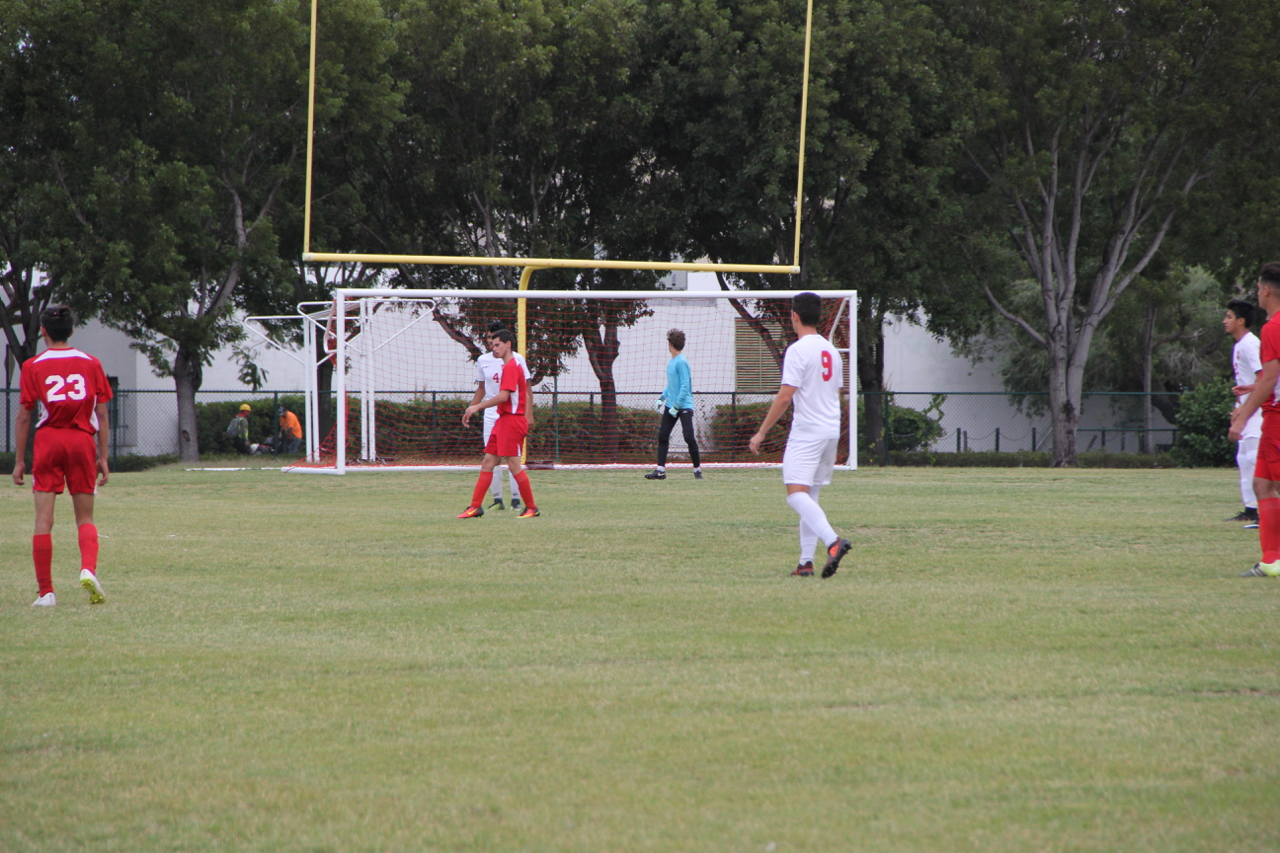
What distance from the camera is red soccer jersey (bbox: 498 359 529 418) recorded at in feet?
40.6

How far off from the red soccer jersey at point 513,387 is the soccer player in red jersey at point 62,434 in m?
5.08

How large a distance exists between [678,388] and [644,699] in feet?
Answer: 43.5

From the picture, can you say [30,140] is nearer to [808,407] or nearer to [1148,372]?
[808,407]

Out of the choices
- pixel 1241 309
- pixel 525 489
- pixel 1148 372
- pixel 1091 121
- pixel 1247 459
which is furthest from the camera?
pixel 1148 372

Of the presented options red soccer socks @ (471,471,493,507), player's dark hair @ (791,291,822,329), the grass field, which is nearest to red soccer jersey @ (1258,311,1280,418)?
the grass field

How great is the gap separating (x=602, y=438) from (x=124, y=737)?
21.8 m

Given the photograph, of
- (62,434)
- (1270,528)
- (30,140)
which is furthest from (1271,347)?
(30,140)

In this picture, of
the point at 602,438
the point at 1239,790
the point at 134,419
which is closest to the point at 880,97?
the point at 602,438

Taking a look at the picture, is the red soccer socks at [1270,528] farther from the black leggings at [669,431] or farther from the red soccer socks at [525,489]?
the black leggings at [669,431]

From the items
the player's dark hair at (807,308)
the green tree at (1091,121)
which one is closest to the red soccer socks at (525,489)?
the player's dark hair at (807,308)

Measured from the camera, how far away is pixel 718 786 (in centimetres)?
377

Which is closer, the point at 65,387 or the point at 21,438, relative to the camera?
the point at 65,387

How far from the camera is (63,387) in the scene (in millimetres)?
7457

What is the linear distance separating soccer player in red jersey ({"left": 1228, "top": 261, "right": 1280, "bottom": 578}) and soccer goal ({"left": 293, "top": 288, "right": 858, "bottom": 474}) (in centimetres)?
1277
